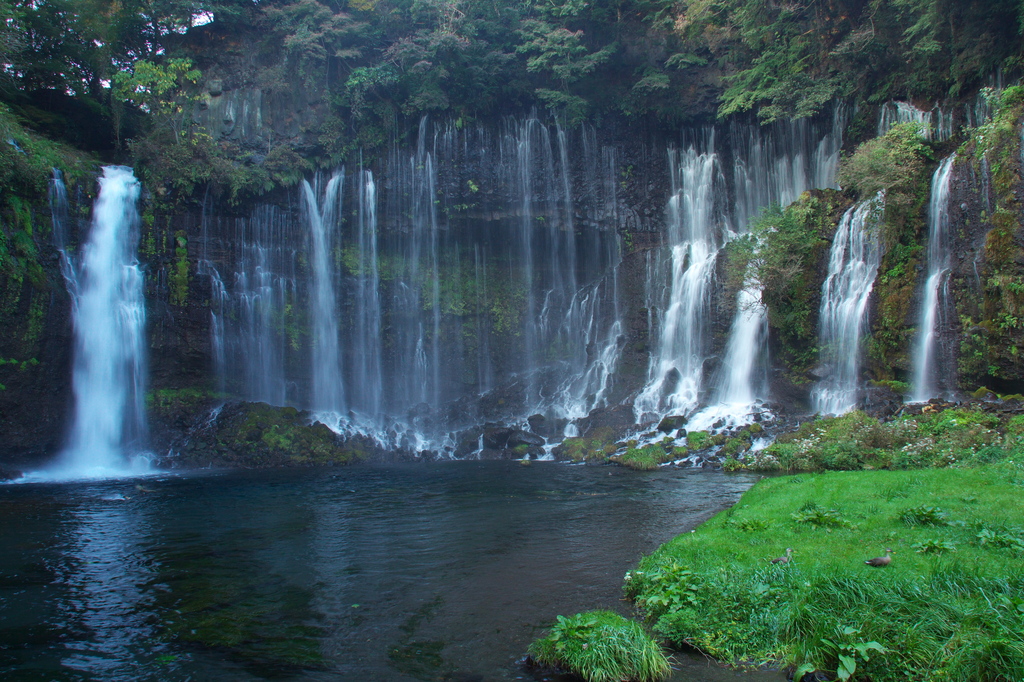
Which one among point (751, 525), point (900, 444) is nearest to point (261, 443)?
point (751, 525)

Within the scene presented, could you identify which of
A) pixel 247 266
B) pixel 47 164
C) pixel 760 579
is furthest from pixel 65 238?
pixel 760 579

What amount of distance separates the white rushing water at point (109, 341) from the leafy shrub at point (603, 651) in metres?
20.8

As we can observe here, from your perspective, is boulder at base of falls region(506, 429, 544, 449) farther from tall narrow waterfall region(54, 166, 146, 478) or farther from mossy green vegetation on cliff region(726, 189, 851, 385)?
tall narrow waterfall region(54, 166, 146, 478)

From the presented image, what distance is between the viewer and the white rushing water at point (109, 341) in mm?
21844

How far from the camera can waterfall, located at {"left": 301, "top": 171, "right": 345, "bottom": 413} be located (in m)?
27.8

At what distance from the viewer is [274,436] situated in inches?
909

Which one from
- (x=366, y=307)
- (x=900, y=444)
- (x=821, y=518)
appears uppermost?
(x=366, y=307)

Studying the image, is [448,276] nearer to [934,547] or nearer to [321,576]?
[321,576]

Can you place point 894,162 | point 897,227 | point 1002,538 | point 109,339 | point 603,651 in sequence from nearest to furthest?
point 603,651 < point 1002,538 < point 894,162 < point 897,227 < point 109,339

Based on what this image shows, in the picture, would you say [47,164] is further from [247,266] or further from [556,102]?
[556,102]

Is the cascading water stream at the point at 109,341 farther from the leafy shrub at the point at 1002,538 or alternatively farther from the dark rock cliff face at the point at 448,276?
the leafy shrub at the point at 1002,538

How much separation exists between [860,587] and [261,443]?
2164 cm

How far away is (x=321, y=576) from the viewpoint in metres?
7.94

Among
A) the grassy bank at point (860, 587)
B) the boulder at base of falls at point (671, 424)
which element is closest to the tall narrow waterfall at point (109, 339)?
the boulder at base of falls at point (671, 424)
